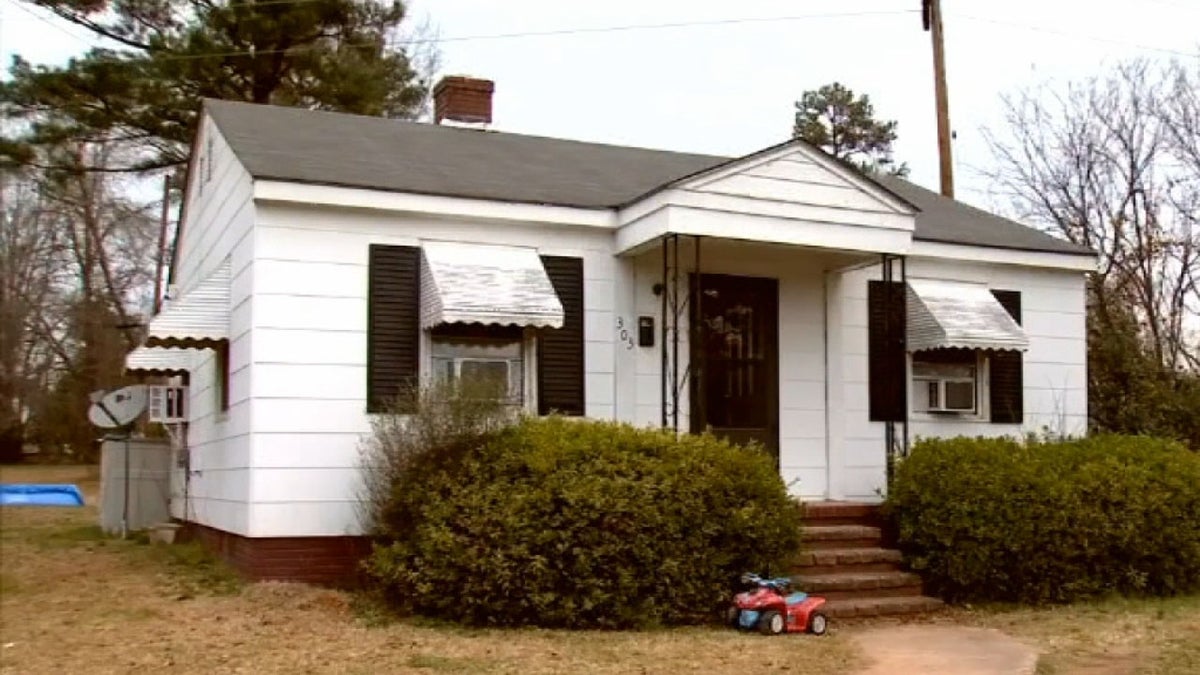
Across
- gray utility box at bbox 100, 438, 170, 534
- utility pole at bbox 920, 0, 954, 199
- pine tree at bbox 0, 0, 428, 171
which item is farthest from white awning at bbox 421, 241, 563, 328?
pine tree at bbox 0, 0, 428, 171

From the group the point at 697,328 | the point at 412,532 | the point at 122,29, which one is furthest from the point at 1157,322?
the point at 122,29

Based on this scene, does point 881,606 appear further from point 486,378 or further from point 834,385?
point 486,378

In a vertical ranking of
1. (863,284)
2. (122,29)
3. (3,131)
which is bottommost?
(863,284)

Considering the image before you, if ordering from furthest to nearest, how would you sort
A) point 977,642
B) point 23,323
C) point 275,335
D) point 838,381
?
point 838,381 < point 275,335 < point 977,642 < point 23,323

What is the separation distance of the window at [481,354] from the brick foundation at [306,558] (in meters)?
1.56

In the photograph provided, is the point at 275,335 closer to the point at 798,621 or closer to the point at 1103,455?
the point at 798,621

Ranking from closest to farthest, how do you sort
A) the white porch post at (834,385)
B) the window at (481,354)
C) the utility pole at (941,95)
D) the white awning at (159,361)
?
1. the window at (481,354)
2. the white porch post at (834,385)
3. the white awning at (159,361)
4. the utility pole at (941,95)

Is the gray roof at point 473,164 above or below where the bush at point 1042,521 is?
above

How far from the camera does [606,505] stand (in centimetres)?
820

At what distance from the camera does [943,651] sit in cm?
780

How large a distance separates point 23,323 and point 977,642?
6.25 meters

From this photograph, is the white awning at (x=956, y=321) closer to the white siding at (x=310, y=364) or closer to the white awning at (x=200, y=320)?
the white siding at (x=310, y=364)

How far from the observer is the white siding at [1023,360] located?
38.8 feet

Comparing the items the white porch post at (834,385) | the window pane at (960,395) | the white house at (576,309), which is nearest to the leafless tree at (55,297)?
the white house at (576,309)
